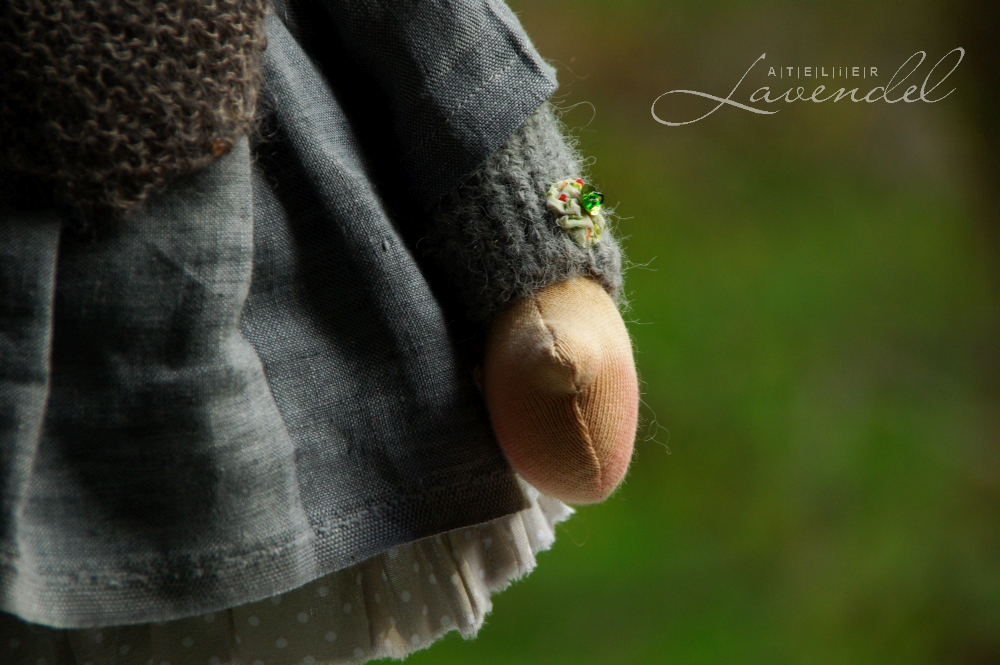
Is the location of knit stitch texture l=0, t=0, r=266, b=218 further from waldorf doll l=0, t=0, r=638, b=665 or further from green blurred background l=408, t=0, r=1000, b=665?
green blurred background l=408, t=0, r=1000, b=665

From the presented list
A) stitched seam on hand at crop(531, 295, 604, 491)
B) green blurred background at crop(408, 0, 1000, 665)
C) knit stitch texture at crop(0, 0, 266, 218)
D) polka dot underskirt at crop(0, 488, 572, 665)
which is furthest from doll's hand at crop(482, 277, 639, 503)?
green blurred background at crop(408, 0, 1000, 665)

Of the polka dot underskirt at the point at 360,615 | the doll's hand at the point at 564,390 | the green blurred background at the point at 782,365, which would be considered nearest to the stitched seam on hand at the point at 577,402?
the doll's hand at the point at 564,390

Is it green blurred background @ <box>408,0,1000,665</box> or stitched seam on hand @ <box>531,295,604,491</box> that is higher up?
stitched seam on hand @ <box>531,295,604,491</box>

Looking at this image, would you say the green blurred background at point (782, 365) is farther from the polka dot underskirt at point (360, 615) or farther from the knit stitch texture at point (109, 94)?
the knit stitch texture at point (109, 94)

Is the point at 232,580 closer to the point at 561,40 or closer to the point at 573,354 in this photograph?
the point at 573,354

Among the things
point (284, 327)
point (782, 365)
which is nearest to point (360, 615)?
point (284, 327)
